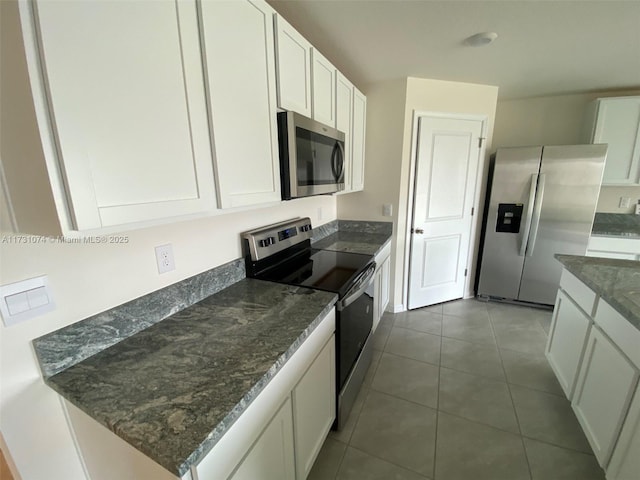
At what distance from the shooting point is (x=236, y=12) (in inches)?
38.5

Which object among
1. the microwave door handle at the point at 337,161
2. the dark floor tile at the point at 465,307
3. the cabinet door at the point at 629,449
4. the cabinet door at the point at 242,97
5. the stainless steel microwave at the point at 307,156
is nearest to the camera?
the cabinet door at the point at 242,97

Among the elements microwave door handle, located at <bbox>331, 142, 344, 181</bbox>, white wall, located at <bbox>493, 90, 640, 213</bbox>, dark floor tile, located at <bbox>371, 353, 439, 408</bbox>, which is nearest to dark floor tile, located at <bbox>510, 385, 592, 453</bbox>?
dark floor tile, located at <bbox>371, 353, 439, 408</bbox>

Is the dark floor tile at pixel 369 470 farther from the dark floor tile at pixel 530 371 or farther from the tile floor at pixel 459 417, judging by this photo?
the dark floor tile at pixel 530 371

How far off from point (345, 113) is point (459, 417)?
219 cm

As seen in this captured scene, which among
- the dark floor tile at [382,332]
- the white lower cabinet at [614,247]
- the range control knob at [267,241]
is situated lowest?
the dark floor tile at [382,332]

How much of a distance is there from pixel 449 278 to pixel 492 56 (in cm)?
209

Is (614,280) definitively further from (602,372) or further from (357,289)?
(357,289)

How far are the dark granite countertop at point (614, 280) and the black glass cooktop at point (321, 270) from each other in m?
1.17

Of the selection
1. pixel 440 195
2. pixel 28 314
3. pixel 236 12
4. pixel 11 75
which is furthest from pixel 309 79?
pixel 440 195

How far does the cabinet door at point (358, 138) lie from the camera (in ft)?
7.34

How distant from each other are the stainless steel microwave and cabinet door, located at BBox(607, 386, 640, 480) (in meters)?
1.68

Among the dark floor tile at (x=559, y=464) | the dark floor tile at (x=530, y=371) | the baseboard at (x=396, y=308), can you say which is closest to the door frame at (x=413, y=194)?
the baseboard at (x=396, y=308)

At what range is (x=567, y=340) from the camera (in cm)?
168

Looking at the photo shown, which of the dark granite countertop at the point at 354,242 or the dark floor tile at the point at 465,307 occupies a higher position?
the dark granite countertop at the point at 354,242
